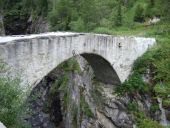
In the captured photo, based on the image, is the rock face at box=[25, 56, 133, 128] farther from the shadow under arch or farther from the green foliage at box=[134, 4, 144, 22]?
the green foliage at box=[134, 4, 144, 22]

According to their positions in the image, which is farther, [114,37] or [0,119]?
[114,37]

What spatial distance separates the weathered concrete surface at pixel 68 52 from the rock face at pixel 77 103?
1104mm

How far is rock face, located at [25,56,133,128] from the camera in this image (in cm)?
2175

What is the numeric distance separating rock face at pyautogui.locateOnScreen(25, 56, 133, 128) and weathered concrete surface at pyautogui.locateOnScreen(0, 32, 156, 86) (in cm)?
110

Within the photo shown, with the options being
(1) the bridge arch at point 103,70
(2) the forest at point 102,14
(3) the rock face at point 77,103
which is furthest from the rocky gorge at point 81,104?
(2) the forest at point 102,14

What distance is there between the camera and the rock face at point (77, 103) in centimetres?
2175

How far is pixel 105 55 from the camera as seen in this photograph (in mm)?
21031

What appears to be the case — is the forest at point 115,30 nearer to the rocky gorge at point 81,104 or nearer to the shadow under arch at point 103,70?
the rocky gorge at point 81,104

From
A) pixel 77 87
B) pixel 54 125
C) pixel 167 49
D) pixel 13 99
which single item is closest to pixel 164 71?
pixel 167 49

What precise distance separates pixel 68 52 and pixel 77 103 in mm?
5366

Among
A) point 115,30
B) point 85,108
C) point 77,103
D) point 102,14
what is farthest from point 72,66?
point 102,14

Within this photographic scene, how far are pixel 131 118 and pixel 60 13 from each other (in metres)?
20.8

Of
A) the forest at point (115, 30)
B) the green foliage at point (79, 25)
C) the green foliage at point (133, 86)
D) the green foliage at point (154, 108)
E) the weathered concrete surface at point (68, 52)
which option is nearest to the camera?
the forest at point (115, 30)

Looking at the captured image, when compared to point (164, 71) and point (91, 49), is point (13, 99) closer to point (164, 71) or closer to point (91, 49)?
point (91, 49)
